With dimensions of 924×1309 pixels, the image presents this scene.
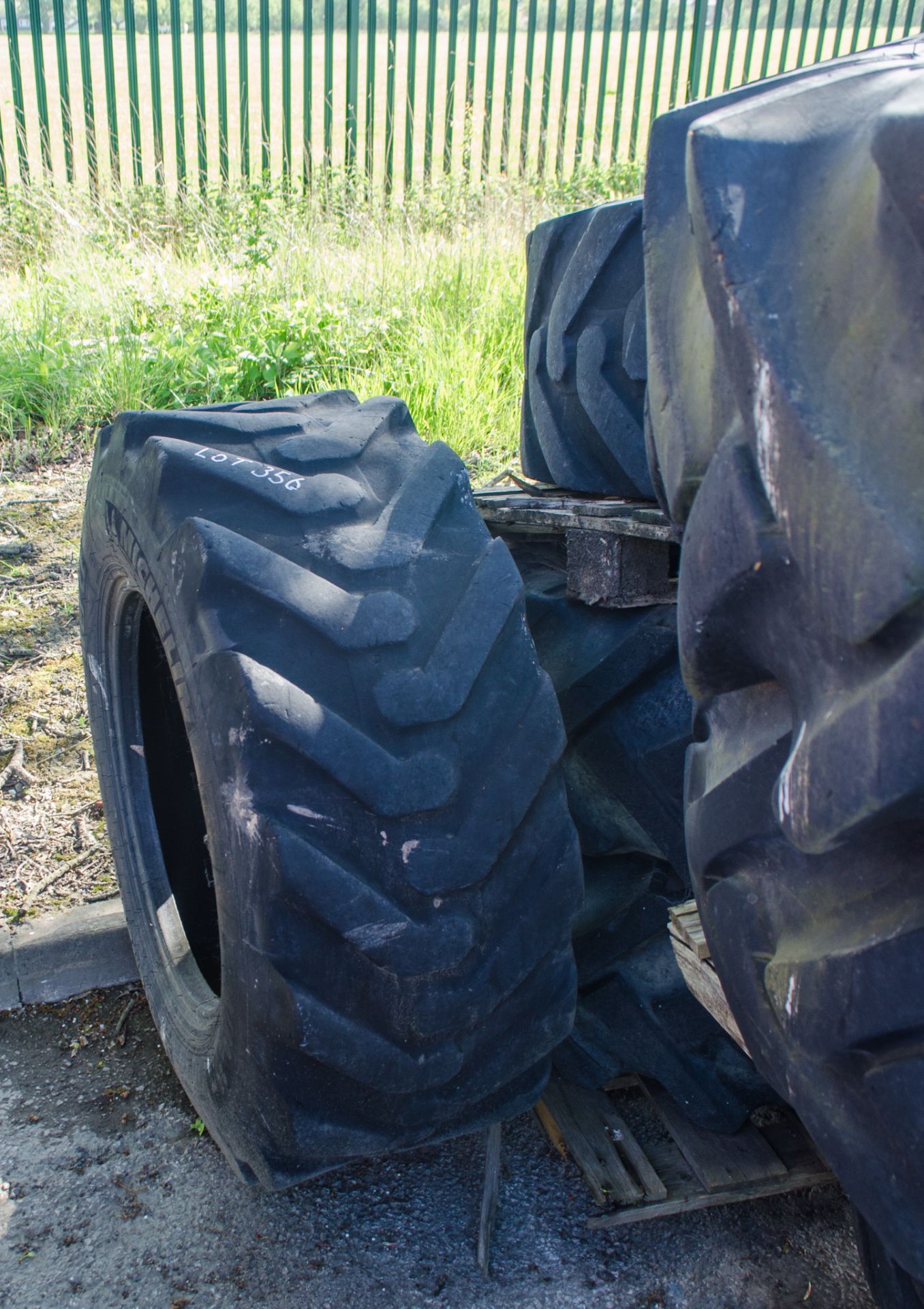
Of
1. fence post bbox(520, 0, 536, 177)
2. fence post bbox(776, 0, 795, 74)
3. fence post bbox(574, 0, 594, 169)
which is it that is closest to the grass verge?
fence post bbox(520, 0, 536, 177)

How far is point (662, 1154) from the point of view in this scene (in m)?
1.77

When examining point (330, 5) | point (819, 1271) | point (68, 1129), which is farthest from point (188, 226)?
point (819, 1271)

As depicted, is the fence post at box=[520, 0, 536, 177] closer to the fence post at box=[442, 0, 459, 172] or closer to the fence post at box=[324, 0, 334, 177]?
the fence post at box=[442, 0, 459, 172]

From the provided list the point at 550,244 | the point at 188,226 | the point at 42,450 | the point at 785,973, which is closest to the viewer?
the point at 785,973

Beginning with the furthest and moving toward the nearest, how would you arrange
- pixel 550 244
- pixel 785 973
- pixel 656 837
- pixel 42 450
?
pixel 42 450 → pixel 550 244 → pixel 656 837 → pixel 785 973

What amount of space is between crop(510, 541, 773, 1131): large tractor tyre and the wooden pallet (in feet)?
0.15

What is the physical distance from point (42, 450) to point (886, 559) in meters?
4.15

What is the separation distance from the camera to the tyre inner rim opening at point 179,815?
219 centimetres

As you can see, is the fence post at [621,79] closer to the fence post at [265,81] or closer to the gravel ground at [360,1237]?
the fence post at [265,81]

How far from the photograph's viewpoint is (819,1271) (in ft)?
5.24

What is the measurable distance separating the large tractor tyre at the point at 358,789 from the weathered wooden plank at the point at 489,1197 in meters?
0.18

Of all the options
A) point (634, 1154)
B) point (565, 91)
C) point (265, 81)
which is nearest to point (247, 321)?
point (634, 1154)

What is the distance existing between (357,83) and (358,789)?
883 cm

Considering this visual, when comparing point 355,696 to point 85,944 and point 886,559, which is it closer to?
point 886,559
